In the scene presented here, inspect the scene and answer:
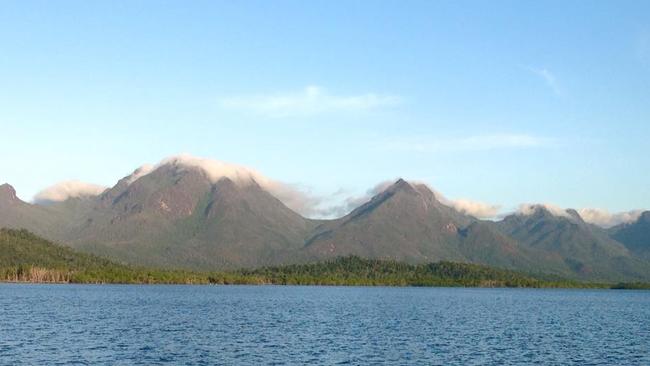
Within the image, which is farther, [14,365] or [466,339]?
[466,339]

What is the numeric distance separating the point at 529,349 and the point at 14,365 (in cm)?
6868

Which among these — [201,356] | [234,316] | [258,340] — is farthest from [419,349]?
[234,316]

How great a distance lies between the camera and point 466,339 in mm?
126688

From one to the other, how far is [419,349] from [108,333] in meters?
46.6

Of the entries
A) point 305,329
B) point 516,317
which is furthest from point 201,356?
point 516,317

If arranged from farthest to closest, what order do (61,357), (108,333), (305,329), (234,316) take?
(234,316) → (305,329) → (108,333) → (61,357)

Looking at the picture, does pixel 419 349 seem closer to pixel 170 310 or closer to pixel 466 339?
pixel 466 339

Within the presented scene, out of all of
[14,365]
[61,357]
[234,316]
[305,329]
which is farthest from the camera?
[234,316]

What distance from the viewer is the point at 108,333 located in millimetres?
121000

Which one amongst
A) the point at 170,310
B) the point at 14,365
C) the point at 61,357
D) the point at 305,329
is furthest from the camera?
the point at 170,310

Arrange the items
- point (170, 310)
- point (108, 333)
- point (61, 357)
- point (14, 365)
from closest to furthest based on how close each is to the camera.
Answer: point (14, 365), point (61, 357), point (108, 333), point (170, 310)

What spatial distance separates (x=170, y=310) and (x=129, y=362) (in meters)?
92.9

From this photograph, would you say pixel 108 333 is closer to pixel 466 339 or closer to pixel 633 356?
pixel 466 339

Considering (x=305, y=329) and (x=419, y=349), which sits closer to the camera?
(x=419, y=349)
